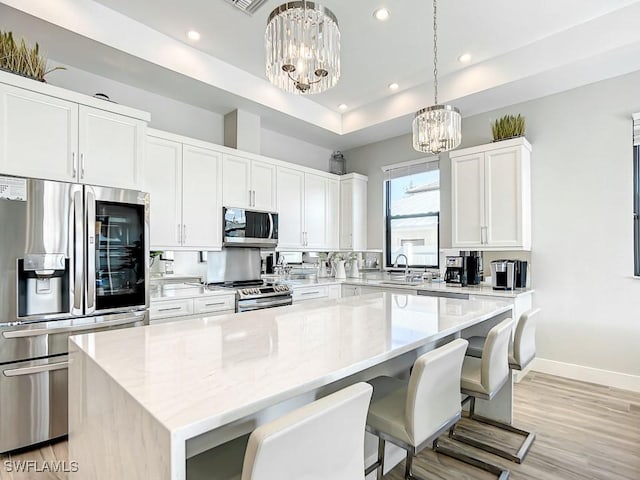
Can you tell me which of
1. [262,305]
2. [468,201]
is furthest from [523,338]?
[262,305]

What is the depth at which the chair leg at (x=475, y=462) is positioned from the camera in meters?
1.98

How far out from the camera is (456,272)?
163 inches

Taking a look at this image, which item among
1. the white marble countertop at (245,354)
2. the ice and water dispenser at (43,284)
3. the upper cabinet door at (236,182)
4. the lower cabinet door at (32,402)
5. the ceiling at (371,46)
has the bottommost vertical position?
the lower cabinet door at (32,402)

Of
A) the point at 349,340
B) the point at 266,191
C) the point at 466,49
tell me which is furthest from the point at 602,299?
the point at 266,191

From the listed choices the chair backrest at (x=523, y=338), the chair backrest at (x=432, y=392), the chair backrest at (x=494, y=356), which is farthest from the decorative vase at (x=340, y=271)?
the chair backrest at (x=432, y=392)

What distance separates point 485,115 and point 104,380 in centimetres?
451

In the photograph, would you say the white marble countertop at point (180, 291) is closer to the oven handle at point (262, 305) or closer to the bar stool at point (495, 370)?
the oven handle at point (262, 305)

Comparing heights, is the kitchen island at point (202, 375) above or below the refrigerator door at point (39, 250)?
below

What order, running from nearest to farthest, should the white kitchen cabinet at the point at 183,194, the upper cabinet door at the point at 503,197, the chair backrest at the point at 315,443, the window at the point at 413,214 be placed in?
the chair backrest at the point at 315,443, the white kitchen cabinet at the point at 183,194, the upper cabinet door at the point at 503,197, the window at the point at 413,214

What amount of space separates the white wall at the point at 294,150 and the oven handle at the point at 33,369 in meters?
3.34

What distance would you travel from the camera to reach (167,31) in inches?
124

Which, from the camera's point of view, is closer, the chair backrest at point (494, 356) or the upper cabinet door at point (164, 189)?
the chair backrest at point (494, 356)

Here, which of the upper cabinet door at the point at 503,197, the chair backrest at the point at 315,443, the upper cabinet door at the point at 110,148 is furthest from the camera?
the upper cabinet door at the point at 503,197

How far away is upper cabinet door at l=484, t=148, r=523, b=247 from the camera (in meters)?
3.63
